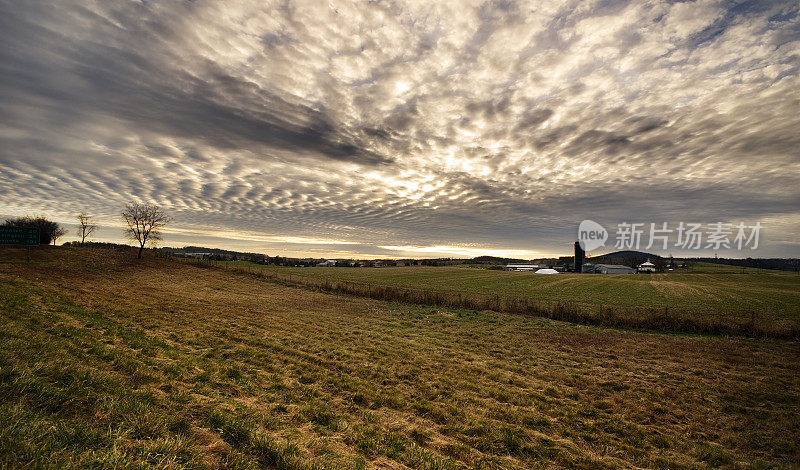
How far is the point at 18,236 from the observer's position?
38.0m

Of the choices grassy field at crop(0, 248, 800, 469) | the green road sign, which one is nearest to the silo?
grassy field at crop(0, 248, 800, 469)

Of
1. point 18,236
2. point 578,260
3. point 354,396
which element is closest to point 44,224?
point 18,236

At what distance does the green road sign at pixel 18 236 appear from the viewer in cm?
3722

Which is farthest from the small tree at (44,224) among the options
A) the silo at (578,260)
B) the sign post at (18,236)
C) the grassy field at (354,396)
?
the silo at (578,260)

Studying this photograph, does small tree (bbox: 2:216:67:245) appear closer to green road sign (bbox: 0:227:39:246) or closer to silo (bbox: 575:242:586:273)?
green road sign (bbox: 0:227:39:246)

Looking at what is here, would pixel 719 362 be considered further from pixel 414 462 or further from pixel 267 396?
pixel 267 396

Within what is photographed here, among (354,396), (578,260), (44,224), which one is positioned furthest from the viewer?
(578,260)

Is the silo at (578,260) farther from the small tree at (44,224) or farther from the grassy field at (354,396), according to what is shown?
the small tree at (44,224)

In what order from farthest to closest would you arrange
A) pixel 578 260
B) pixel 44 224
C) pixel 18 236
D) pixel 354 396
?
pixel 578 260
pixel 44 224
pixel 18 236
pixel 354 396

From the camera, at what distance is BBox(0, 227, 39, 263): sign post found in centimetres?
3722

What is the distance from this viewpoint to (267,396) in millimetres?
8492

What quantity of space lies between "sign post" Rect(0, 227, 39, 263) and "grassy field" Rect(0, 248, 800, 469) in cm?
3251

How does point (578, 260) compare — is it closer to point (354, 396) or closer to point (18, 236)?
point (354, 396)

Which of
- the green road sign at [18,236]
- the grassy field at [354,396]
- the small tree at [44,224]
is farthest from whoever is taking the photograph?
the small tree at [44,224]
